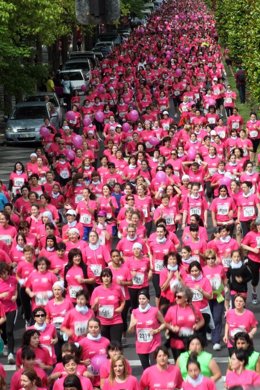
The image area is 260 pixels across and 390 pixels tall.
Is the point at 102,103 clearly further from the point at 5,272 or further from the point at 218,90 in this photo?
the point at 5,272

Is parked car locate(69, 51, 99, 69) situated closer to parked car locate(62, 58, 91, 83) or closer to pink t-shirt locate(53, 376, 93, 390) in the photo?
parked car locate(62, 58, 91, 83)

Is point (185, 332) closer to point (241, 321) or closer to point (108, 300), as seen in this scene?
point (241, 321)

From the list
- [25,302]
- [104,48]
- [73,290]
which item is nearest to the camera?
[73,290]

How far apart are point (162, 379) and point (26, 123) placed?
23.7 meters

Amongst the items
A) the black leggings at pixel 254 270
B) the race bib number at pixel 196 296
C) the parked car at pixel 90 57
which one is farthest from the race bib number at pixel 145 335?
the parked car at pixel 90 57

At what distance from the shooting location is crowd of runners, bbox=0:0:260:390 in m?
11.7

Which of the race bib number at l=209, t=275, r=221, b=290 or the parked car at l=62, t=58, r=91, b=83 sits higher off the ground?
the race bib number at l=209, t=275, r=221, b=290

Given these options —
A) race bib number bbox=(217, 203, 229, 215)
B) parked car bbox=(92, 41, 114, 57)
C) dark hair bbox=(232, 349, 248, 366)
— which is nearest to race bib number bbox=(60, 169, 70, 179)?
race bib number bbox=(217, 203, 229, 215)

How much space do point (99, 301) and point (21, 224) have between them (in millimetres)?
3752

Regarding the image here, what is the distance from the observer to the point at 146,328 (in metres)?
13.5

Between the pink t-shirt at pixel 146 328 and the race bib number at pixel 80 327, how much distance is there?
A: 0.57 metres

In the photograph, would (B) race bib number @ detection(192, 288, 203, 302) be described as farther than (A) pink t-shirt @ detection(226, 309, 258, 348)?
Yes

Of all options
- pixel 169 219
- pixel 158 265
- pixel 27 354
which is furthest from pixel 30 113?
pixel 27 354

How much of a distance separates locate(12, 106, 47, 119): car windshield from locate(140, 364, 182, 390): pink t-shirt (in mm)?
24024
